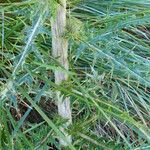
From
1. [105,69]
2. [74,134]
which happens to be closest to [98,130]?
[105,69]

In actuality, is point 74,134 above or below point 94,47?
below

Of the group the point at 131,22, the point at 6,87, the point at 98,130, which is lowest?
the point at 98,130

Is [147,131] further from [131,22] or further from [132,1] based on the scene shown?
[132,1]

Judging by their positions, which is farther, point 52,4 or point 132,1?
point 132,1

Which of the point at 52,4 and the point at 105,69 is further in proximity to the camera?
the point at 105,69

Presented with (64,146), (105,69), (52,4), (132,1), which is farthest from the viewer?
(132,1)

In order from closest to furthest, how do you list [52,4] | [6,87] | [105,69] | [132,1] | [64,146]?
[52,4], [6,87], [64,146], [105,69], [132,1]

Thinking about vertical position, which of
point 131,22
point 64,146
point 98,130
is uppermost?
point 131,22

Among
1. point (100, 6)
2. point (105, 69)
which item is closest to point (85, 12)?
point (100, 6)

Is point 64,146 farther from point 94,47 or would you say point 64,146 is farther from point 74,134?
point 94,47
